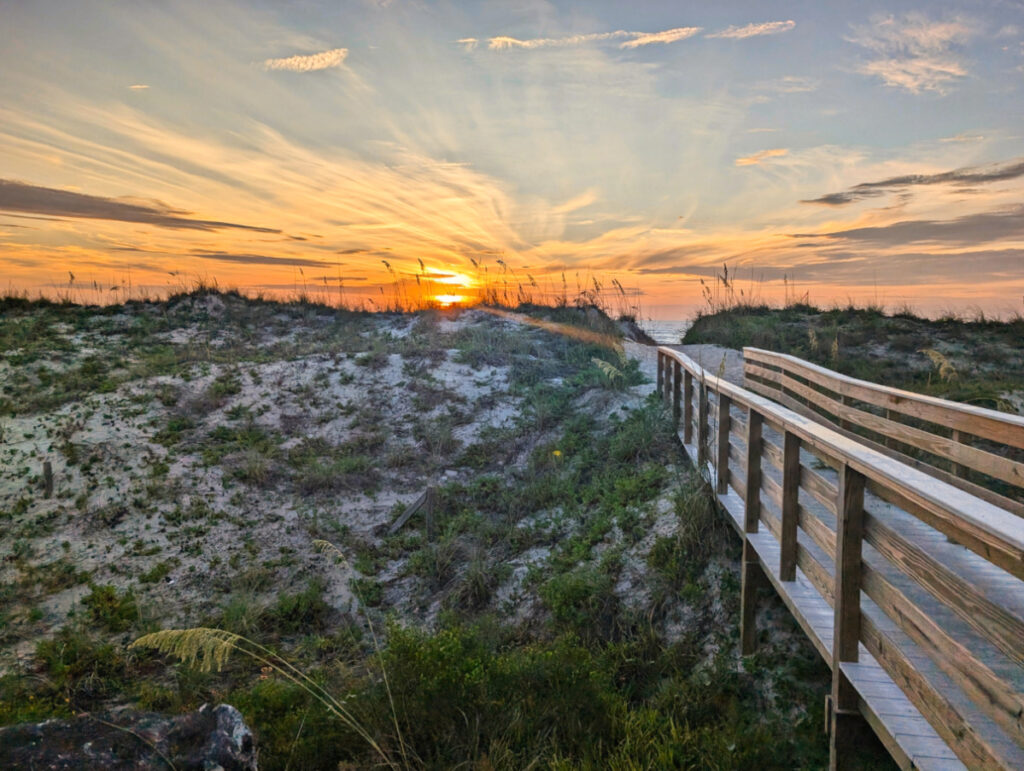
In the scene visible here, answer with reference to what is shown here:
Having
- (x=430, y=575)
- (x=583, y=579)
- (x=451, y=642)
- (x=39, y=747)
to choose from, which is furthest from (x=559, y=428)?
(x=39, y=747)

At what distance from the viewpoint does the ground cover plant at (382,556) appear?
4.47 metres

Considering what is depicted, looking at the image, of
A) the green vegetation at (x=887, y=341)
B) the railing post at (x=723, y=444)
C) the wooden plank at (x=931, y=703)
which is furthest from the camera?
the green vegetation at (x=887, y=341)

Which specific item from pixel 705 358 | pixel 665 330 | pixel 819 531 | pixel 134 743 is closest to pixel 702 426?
pixel 819 531

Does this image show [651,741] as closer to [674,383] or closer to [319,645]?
[319,645]

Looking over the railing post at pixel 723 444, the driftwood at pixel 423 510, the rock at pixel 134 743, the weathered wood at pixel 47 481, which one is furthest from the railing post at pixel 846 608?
the weathered wood at pixel 47 481

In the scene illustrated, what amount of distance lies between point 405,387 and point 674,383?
667cm

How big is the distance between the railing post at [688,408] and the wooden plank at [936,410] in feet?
4.77

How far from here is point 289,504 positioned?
1079 cm

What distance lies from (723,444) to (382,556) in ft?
18.3

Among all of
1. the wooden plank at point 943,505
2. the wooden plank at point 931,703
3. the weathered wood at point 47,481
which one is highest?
the wooden plank at point 943,505

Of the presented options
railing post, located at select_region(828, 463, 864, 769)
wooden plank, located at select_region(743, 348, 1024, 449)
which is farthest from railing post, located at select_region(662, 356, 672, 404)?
railing post, located at select_region(828, 463, 864, 769)

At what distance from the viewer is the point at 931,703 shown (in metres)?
2.86

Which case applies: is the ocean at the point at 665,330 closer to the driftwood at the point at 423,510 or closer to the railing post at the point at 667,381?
the railing post at the point at 667,381

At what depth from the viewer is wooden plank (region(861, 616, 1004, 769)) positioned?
8.42 ft
